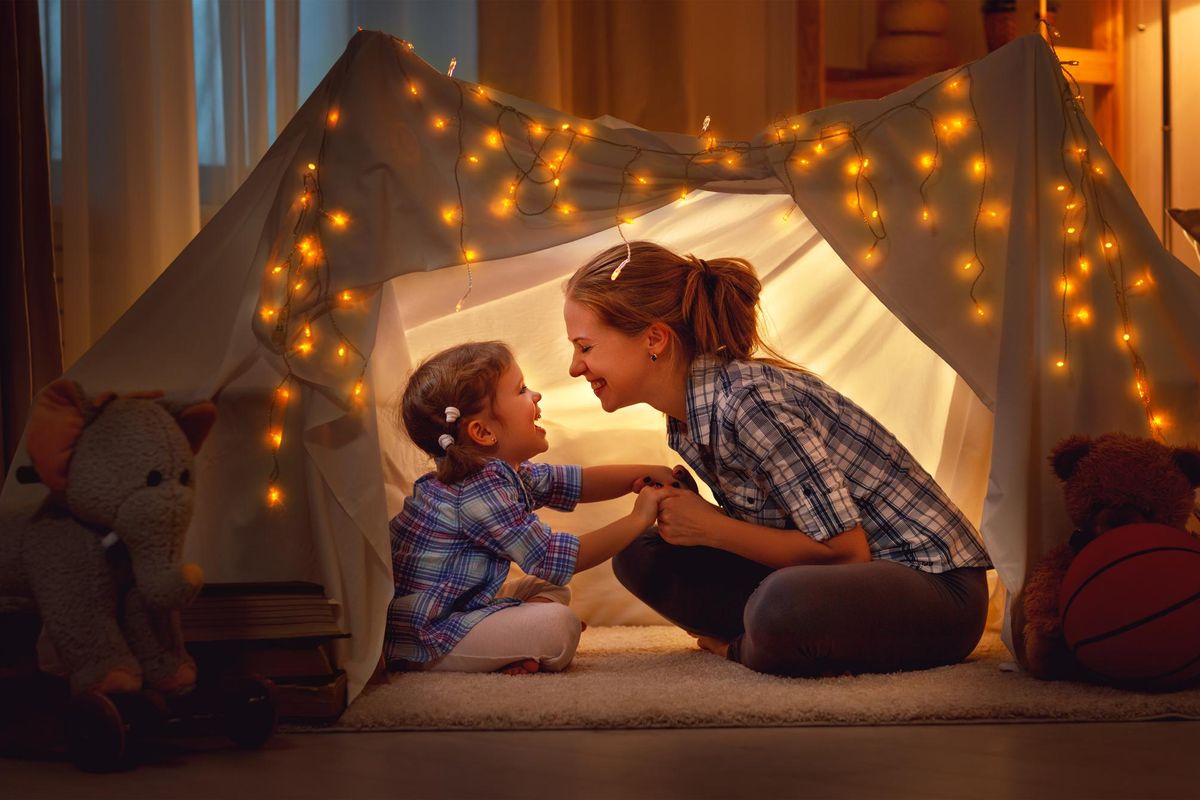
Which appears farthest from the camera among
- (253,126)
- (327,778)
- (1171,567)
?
(253,126)

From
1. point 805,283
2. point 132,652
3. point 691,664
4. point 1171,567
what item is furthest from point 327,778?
point 805,283

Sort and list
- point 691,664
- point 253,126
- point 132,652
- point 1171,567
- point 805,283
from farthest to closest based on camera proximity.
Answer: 1. point 253,126
2. point 805,283
3. point 691,664
4. point 1171,567
5. point 132,652

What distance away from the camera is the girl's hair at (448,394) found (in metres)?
2.11

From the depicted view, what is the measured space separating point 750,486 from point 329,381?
2.14 ft

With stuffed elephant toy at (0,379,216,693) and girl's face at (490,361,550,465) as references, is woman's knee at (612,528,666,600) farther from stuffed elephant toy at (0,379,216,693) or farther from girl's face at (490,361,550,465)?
stuffed elephant toy at (0,379,216,693)

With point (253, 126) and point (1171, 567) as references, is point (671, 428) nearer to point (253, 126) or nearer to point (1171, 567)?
point (1171, 567)

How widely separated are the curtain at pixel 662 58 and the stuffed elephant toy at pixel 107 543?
1.91m

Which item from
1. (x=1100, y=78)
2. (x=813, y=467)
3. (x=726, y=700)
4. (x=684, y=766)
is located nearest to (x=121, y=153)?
(x=813, y=467)

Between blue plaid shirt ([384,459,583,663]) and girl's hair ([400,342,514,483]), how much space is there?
0.06 metres

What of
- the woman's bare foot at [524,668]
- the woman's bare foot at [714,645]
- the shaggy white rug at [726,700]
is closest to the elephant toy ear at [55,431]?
the shaggy white rug at [726,700]

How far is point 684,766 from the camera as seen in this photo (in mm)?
1417

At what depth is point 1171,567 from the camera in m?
1.70

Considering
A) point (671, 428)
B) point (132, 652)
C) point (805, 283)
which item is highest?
point (805, 283)

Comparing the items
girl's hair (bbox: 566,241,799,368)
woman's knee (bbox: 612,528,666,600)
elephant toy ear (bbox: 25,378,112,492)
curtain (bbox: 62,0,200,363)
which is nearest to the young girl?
woman's knee (bbox: 612,528,666,600)
